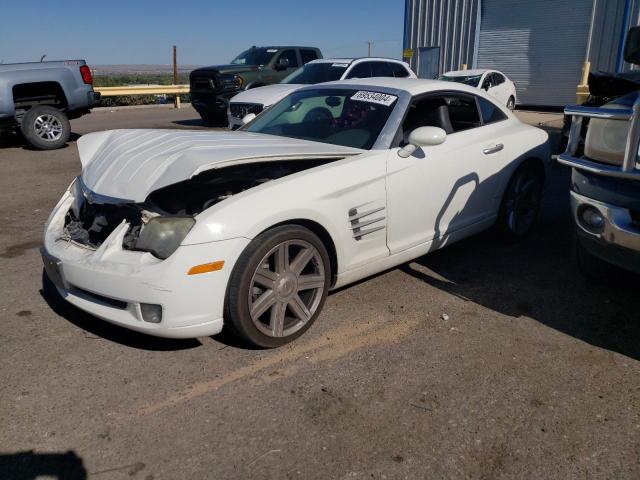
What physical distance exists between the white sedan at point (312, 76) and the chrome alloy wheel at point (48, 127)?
3236 mm

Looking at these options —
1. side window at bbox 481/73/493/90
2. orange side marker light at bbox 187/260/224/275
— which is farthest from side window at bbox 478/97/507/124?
side window at bbox 481/73/493/90

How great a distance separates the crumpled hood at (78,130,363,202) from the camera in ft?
10.4

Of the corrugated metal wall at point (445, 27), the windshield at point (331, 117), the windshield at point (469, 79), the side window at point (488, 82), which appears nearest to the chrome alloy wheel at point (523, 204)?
the windshield at point (331, 117)

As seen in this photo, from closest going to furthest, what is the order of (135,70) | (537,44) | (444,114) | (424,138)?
(424,138) → (444,114) → (537,44) → (135,70)

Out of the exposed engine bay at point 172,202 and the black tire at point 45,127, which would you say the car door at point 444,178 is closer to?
the exposed engine bay at point 172,202

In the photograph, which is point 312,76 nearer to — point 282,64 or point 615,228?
point 282,64

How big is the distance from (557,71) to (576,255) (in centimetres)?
1738

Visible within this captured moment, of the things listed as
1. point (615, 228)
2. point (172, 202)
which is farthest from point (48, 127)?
point (615, 228)

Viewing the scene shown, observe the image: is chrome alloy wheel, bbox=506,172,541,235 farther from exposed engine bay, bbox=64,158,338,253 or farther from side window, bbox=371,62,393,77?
side window, bbox=371,62,393,77

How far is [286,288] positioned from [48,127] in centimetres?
904

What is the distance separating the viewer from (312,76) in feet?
35.5

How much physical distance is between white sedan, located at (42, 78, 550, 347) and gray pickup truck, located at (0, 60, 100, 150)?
6.89 meters

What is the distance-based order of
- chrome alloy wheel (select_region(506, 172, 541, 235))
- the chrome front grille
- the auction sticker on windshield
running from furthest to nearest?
the chrome front grille, chrome alloy wheel (select_region(506, 172, 541, 235)), the auction sticker on windshield

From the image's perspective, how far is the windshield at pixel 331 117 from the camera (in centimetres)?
404
